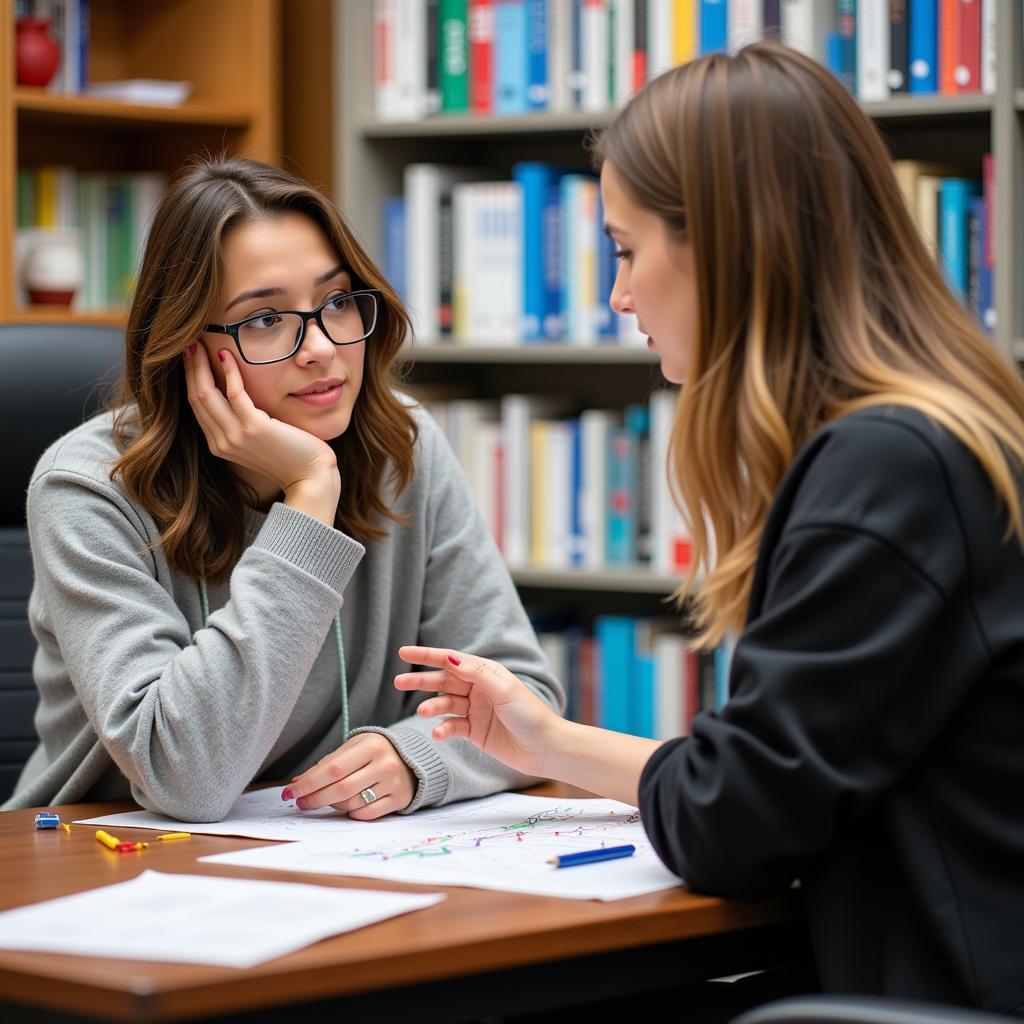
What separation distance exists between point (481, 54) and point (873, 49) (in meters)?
0.76

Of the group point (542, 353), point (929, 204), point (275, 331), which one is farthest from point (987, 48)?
point (275, 331)

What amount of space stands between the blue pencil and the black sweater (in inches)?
4.8

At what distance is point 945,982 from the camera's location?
45.4 inches

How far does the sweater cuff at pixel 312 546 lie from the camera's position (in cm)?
157

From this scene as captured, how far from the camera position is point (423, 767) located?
1.54 metres

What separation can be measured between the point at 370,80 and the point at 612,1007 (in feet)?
7.30

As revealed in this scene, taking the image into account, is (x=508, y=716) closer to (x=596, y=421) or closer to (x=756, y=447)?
(x=756, y=447)

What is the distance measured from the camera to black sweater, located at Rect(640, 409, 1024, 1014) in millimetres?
1131

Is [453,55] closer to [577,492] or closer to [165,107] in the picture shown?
[165,107]

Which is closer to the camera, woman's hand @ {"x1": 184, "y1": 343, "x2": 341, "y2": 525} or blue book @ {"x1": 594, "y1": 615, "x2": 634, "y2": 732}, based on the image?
woman's hand @ {"x1": 184, "y1": 343, "x2": 341, "y2": 525}

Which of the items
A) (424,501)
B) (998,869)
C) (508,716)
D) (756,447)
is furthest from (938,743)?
(424,501)

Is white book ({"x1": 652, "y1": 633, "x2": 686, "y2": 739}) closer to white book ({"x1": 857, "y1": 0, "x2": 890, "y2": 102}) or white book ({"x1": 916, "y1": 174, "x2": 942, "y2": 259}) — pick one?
white book ({"x1": 916, "y1": 174, "x2": 942, "y2": 259})

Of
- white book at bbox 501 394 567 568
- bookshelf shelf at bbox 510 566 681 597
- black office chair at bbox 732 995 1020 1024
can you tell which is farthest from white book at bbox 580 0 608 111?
black office chair at bbox 732 995 1020 1024

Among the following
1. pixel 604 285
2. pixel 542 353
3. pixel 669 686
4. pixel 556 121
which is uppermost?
pixel 556 121
